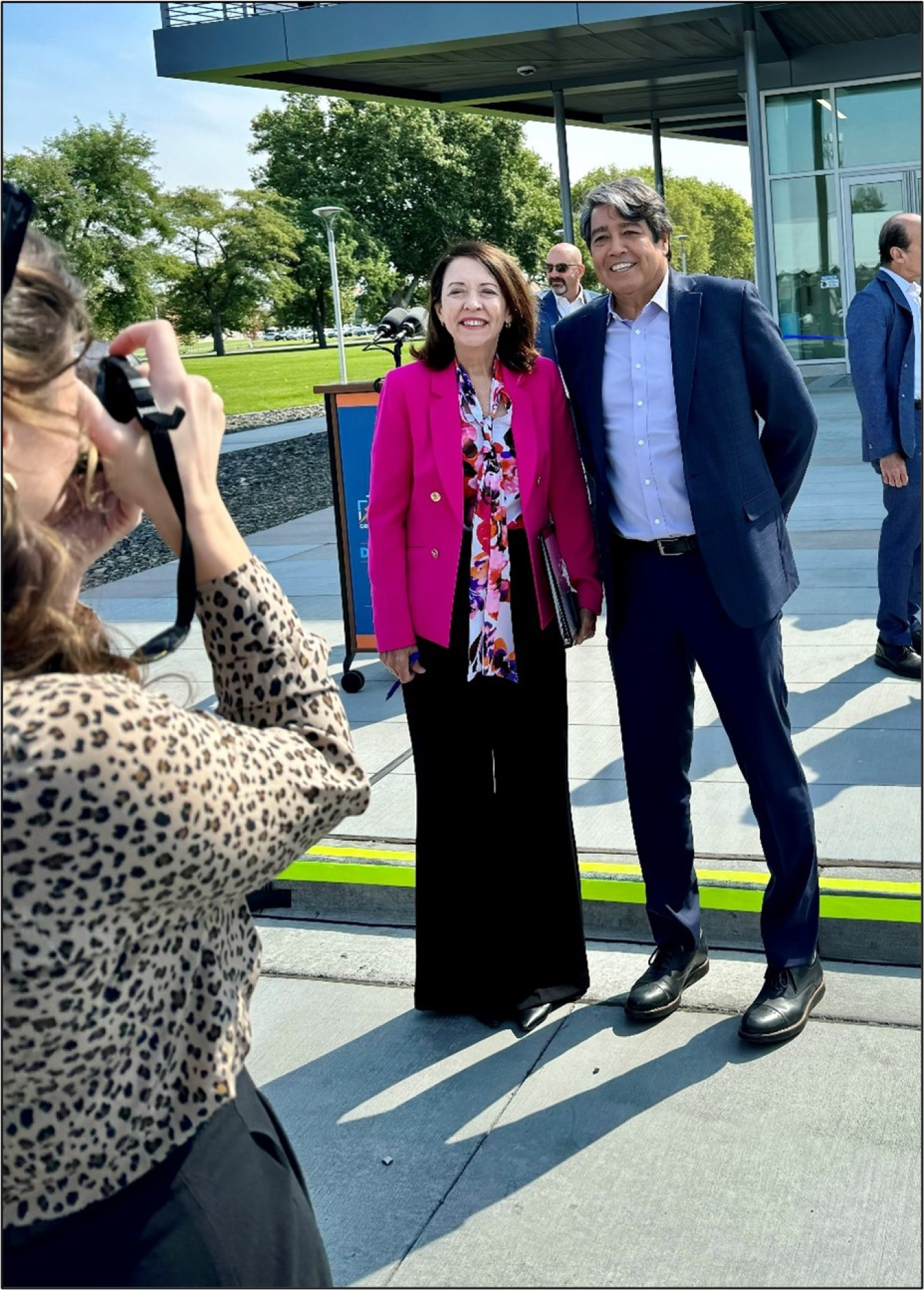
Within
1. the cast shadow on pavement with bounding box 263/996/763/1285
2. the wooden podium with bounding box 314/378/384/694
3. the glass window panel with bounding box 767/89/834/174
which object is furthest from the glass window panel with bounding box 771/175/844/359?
the cast shadow on pavement with bounding box 263/996/763/1285

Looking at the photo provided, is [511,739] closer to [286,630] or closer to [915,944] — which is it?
[915,944]

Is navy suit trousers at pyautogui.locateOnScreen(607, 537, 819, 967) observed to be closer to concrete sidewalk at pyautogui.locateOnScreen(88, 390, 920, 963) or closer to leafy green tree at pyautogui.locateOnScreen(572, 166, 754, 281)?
concrete sidewalk at pyautogui.locateOnScreen(88, 390, 920, 963)

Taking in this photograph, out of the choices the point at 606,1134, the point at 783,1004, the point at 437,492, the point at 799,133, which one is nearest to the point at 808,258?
the point at 799,133

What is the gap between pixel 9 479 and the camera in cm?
112

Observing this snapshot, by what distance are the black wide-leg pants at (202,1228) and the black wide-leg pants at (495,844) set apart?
2.41 m

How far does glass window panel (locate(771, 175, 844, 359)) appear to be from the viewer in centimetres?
2250

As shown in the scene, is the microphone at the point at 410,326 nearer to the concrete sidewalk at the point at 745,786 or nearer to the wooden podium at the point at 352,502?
the wooden podium at the point at 352,502

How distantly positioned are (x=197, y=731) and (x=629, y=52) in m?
23.0

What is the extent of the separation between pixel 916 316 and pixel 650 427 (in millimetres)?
3402

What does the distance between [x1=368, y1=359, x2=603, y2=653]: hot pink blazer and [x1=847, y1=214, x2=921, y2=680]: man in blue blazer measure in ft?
10.2

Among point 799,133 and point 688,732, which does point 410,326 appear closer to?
point 688,732

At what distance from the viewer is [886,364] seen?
6418 mm

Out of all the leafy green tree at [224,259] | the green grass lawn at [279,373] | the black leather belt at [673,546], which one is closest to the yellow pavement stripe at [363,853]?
the black leather belt at [673,546]

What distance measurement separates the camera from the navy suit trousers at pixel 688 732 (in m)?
3.64
